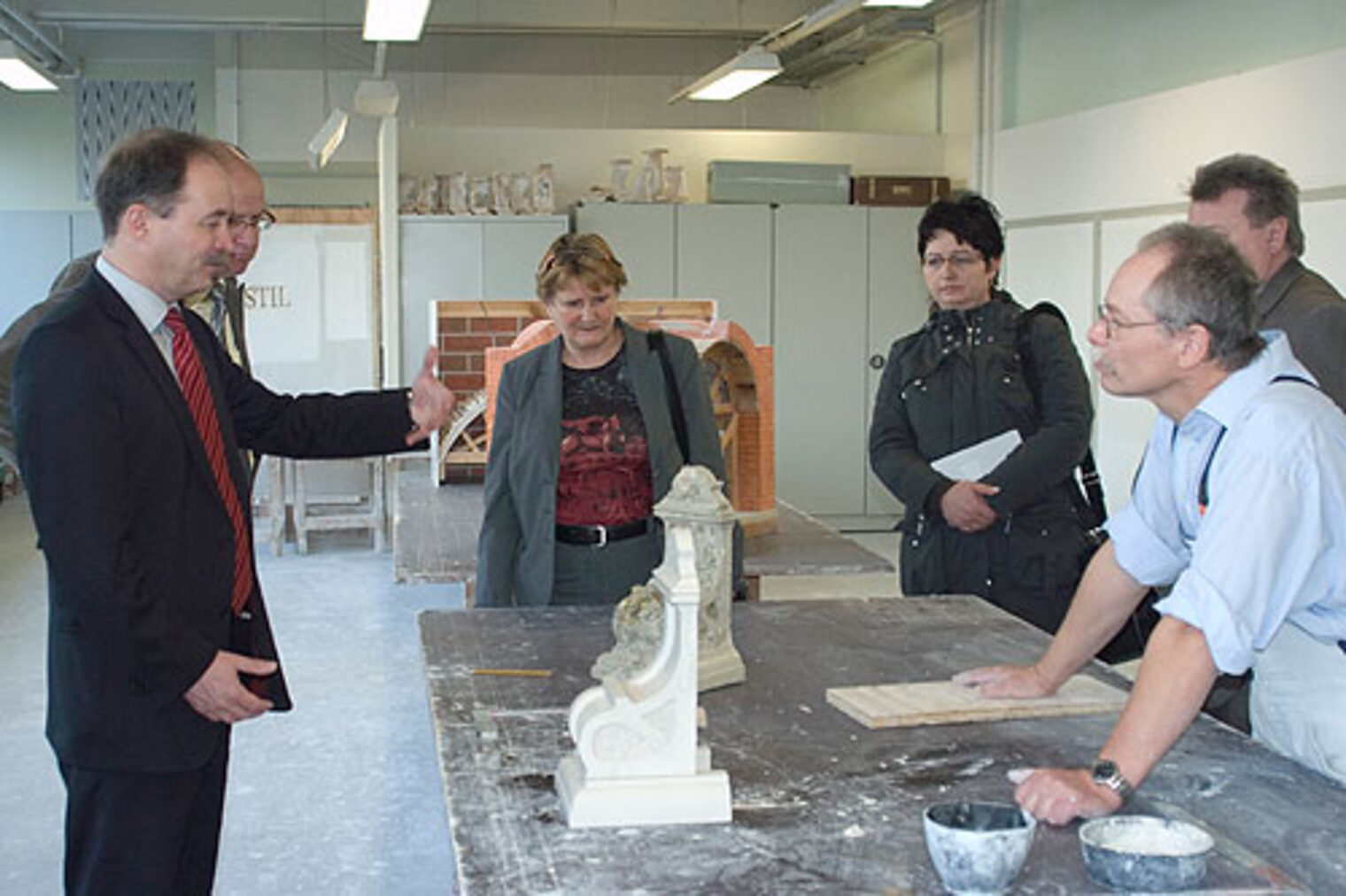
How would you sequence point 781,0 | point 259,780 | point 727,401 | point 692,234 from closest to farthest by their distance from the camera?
point 259,780 < point 727,401 < point 692,234 < point 781,0

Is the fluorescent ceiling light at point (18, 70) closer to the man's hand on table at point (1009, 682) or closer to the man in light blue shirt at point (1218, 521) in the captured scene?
the man's hand on table at point (1009, 682)

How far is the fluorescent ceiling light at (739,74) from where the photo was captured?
9.17 meters

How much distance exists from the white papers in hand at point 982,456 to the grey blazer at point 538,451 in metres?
0.58

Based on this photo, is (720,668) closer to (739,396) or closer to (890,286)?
(739,396)

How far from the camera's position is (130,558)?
2.37 meters

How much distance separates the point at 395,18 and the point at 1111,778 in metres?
6.20

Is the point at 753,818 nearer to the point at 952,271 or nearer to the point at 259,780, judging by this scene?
the point at 952,271

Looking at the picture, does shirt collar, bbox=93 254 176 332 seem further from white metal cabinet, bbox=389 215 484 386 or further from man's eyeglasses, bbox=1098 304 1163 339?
white metal cabinet, bbox=389 215 484 386

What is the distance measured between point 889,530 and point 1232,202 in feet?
23.2

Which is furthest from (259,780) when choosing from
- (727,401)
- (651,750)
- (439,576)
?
(651,750)

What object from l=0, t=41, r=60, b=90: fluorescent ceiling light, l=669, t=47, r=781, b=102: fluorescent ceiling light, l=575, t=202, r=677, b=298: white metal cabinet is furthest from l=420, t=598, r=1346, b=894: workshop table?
l=0, t=41, r=60, b=90: fluorescent ceiling light

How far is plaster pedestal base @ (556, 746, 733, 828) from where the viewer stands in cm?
199

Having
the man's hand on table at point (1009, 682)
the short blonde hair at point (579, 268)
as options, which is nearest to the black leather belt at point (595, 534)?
the short blonde hair at point (579, 268)

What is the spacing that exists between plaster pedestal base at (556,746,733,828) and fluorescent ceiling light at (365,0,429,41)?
224 inches
